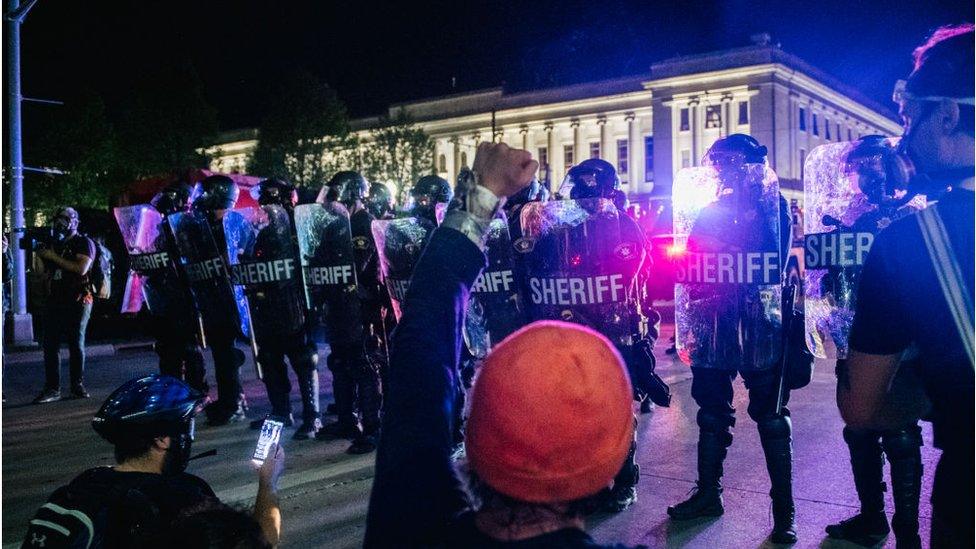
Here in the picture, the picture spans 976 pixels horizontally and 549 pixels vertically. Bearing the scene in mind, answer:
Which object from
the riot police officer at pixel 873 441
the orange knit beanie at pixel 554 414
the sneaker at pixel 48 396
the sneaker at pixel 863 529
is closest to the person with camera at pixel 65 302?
the sneaker at pixel 48 396

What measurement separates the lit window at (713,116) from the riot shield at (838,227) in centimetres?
5609

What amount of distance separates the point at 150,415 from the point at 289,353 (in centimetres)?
421

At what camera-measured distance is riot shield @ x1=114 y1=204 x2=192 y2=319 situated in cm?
719

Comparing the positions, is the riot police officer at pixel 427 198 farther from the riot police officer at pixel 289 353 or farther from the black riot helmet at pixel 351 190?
the riot police officer at pixel 289 353

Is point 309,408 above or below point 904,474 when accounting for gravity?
below

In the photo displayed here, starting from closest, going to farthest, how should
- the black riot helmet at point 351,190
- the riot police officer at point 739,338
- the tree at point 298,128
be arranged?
the riot police officer at point 739,338, the black riot helmet at point 351,190, the tree at point 298,128

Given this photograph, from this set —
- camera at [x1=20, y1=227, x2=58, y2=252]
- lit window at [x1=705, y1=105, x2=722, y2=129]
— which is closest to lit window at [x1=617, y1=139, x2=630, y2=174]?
lit window at [x1=705, y1=105, x2=722, y2=129]

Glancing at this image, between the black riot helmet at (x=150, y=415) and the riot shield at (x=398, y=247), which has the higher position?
the riot shield at (x=398, y=247)

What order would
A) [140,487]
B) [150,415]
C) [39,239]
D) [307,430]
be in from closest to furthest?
[140,487] → [150,415] → [307,430] → [39,239]

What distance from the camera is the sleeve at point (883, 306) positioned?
1.65 m

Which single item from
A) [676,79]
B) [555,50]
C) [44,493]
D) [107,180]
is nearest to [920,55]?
[44,493]

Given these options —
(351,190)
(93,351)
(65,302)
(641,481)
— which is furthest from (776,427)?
(93,351)

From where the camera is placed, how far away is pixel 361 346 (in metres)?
6.28

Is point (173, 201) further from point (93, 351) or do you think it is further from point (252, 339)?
point (93, 351)
